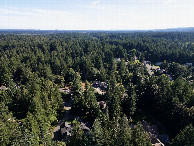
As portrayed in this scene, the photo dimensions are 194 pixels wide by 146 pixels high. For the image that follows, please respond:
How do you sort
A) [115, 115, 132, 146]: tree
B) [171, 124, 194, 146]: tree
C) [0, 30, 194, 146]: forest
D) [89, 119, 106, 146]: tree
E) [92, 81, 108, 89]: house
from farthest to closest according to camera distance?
[92, 81, 108, 89]: house < [0, 30, 194, 146]: forest < [171, 124, 194, 146]: tree < [89, 119, 106, 146]: tree < [115, 115, 132, 146]: tree

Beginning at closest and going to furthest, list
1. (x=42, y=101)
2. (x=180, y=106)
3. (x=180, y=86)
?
(x=180, y=106)
(x=42, y=101)
(x=180, y=86)

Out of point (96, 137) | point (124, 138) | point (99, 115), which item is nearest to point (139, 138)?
point (124, 138)

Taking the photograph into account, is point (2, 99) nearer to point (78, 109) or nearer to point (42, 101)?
point (42, 101)

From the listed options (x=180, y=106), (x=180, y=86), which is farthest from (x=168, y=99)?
(x=180, y=86)

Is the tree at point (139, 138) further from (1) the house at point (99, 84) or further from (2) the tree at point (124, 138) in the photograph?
(1) the house at point (99, 84)

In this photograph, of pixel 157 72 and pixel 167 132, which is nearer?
pixel 167 132

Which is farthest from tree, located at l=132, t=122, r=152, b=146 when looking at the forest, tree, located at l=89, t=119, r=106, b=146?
tree, located at l=89, t=119, r=106, b=146

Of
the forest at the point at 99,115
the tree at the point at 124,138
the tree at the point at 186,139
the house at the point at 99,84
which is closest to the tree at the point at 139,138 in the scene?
the forest at the point at 99,115

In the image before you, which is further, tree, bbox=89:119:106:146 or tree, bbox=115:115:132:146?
→ tree, bbox=89:119:106:146

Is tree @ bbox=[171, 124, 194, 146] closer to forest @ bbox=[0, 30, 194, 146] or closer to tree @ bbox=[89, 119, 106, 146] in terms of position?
forest @ bbox=[0, 30, 194, 146]

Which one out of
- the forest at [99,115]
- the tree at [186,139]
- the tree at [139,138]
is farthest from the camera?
the forest at [99,115]

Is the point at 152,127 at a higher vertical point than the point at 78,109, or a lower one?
lower
